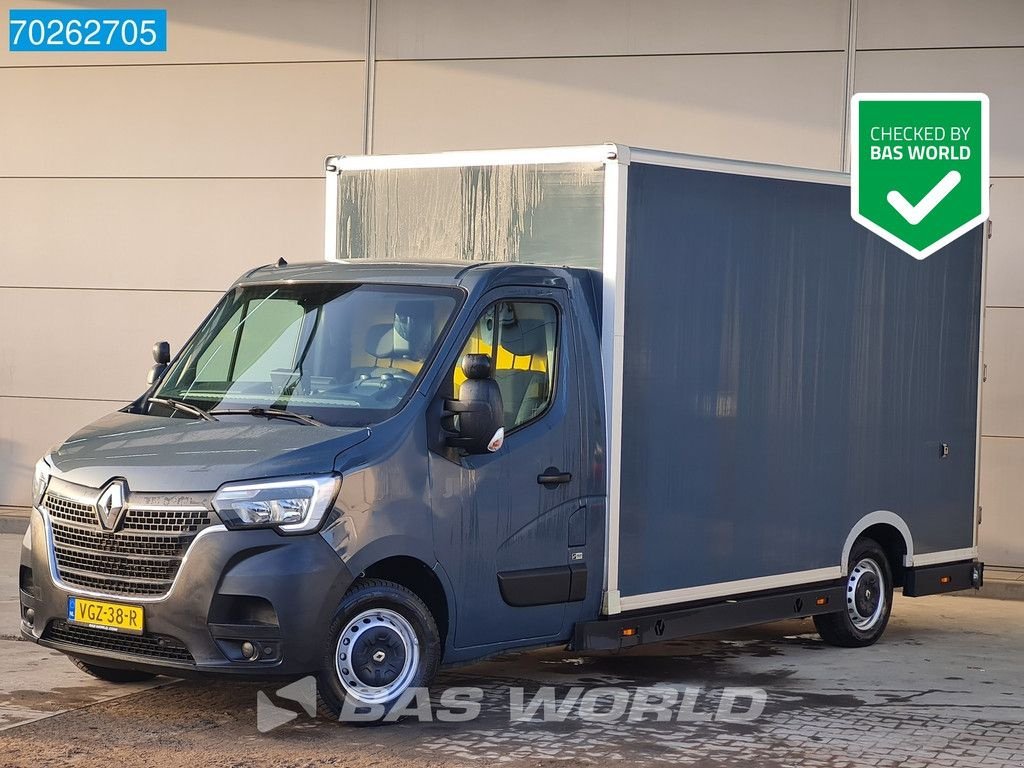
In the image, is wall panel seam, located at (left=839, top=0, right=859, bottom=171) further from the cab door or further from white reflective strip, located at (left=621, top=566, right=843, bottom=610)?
the cab door

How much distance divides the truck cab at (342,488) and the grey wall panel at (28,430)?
8.80 metres

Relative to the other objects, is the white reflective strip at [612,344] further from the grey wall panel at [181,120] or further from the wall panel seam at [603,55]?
the grey wall panel at [181,120]

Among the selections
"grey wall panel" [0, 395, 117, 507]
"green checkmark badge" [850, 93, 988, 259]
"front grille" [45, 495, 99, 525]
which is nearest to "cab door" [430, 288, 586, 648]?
"front grille" [45, 495, 99, 525]

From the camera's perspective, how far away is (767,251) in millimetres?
9469

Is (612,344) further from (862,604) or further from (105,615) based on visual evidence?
(862,604)

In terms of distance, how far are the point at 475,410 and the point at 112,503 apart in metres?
1.75

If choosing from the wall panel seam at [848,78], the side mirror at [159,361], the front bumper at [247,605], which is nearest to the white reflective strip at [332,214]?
the side mirror at [159,361]

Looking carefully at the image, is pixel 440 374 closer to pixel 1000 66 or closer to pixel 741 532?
pixel 741 532

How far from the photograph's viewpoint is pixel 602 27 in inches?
→ 620

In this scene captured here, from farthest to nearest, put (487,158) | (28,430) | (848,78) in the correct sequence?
(28,430) → (848,78) → (487,158)

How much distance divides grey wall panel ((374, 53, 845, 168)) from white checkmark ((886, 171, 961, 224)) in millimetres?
1171

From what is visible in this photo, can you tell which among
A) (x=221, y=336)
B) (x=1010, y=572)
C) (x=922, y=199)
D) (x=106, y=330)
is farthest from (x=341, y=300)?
(x=106, y=330)

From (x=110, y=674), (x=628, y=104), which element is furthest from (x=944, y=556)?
(x=628, y=104)

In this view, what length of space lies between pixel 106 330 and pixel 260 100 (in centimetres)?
300
